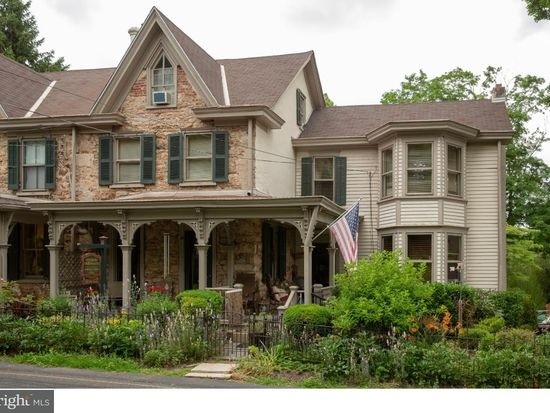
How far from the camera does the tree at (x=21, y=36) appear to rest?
126 ft

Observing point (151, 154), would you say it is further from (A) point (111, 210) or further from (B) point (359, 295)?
(B) point (359, 295)

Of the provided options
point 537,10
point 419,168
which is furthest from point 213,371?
point 537,10

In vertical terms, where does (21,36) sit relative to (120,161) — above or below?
above

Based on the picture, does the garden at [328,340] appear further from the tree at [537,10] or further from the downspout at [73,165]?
the tree at [537,10]

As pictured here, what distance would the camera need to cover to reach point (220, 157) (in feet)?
64.7

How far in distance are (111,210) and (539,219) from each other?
20.3 m

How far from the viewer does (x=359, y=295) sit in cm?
1214

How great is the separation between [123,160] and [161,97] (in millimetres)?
2510

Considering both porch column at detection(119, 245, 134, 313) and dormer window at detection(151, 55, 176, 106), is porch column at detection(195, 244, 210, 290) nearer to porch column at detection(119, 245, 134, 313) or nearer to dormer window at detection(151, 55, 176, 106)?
porch column at detection(119, 245, 134, 313)

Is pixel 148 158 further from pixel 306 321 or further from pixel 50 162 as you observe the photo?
pixel 306 321

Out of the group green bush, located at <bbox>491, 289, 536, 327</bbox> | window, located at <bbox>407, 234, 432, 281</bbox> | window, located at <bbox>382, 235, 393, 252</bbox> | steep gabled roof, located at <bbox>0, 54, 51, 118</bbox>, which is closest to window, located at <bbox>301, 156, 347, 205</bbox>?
window, located at <bbox>382, 235, 393, 252</bbox>

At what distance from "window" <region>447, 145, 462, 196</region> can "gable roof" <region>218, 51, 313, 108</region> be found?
6.13 metres

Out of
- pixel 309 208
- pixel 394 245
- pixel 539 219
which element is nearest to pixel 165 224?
pixel 309 208

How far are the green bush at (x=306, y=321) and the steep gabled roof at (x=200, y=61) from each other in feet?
30.4
